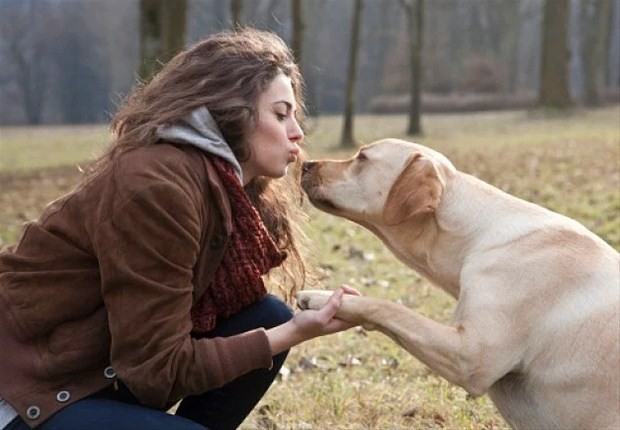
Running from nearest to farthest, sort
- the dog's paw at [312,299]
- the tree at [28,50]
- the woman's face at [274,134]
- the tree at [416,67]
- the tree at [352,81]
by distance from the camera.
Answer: the woman's face at [274,134] → the dog's paw at [312,299] → the tree at [352,81] → the tree at [416,67] → the tree at [28,50]

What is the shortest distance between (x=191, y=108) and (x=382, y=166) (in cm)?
89

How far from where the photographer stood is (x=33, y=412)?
2.92m

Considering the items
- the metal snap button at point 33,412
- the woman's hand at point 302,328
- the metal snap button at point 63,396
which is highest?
the woman's hand at point 302,328

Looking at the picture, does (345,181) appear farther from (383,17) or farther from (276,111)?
(383,17)

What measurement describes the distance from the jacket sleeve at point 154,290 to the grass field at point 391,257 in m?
0.94

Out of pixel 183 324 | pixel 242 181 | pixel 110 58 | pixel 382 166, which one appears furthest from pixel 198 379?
pixel 110 58

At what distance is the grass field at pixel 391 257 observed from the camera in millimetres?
4398

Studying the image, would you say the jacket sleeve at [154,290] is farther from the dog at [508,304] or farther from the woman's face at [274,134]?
the dog at [508,304]

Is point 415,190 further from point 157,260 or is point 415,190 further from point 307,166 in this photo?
point 157,260

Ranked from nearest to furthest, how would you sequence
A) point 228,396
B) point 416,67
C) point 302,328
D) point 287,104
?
point 302,328 → point 287,104 → point 228,396 → point 416,67

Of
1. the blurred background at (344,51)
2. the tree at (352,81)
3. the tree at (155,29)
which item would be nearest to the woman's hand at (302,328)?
the tree at (155,29)

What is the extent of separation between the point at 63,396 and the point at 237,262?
685mm

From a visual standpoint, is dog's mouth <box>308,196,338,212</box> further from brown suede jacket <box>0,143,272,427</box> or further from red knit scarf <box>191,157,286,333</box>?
brown suede jacket <box>0,143,272,427</box>

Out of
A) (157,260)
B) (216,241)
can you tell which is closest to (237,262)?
(216,241)
